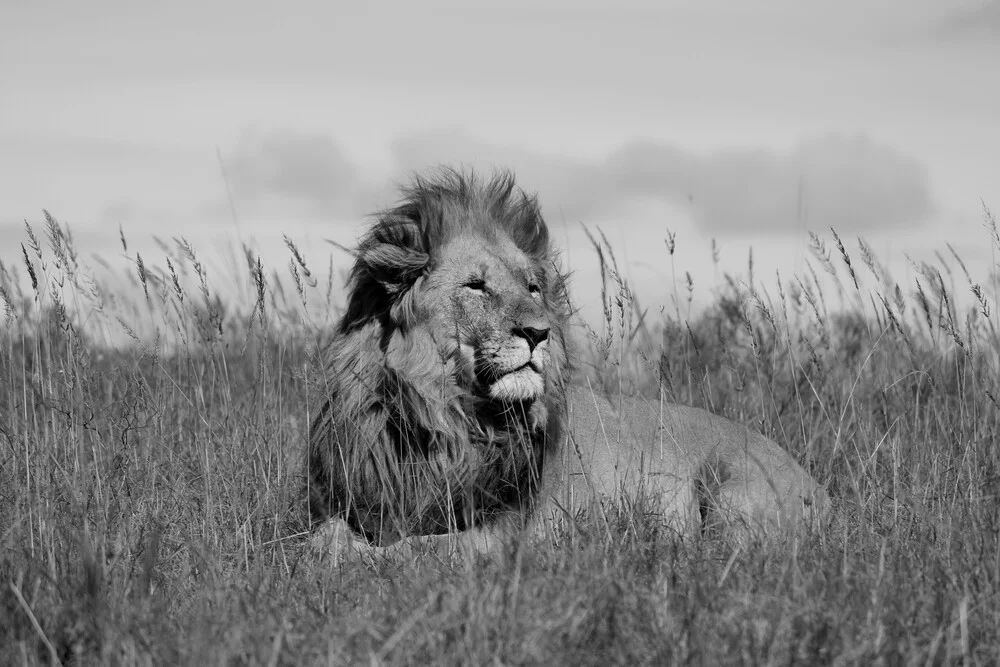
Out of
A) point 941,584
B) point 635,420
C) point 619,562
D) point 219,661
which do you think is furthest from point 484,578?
point 635,420

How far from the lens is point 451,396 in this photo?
182 inches

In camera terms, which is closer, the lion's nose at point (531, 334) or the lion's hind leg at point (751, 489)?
the lion's nose at point (531, 334)

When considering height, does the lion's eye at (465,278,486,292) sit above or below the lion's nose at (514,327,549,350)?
above

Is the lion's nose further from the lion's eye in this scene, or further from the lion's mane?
the lion's eye

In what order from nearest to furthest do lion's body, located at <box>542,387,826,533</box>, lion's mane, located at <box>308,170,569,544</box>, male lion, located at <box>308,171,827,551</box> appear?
male lion, located at <box>308,171,827,551</box>
lion's mane, located at <box>308,170,569,544</box>
lion's body, located at <box>542,387,826,533</box>

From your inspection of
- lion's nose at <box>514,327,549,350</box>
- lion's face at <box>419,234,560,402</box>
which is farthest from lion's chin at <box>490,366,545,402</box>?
lion's nose at <box>514,327,549,350</box>

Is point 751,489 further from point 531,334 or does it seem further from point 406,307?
point 406,307

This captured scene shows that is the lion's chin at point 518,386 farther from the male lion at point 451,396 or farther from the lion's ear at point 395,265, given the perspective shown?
the lion's ear at point 395,265

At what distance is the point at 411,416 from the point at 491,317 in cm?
59

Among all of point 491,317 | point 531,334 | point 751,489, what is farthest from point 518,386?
point 751,489

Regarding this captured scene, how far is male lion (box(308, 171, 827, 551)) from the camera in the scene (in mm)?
4543

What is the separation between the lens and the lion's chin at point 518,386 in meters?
4.38

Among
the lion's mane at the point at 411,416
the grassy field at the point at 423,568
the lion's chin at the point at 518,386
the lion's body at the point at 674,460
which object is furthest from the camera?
the lion's body at the point at 674,460

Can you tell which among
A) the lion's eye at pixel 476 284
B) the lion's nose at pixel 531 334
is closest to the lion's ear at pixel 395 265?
the lion's eye at pixel 476 284
